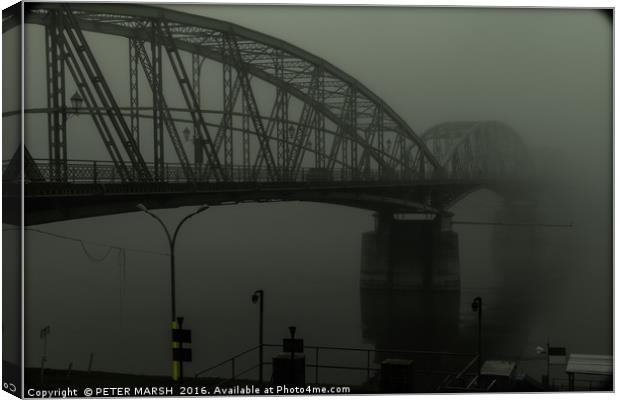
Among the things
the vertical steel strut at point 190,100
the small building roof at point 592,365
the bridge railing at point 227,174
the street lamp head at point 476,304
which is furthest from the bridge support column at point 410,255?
the vertical steel strut at point 190,100

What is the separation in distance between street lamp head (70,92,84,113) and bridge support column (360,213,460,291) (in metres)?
5.29

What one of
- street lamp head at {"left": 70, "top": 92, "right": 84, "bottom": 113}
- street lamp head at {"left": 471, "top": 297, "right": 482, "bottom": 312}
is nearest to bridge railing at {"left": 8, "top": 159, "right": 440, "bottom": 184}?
street lamp head at {"left": 70, "top": 92, "right": 84, "bottom": 113}

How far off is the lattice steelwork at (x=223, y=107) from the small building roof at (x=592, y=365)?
357 centimetres

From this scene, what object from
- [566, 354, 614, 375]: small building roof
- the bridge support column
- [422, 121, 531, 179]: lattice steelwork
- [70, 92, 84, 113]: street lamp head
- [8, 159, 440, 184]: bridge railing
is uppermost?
[70, 92, 84, 113]: street lamp head

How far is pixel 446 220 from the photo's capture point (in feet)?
65.6

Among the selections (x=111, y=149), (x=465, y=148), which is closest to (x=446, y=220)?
(x=465, y=148)

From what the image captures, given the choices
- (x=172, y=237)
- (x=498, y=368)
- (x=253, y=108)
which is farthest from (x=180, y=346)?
(x=498, y=368)

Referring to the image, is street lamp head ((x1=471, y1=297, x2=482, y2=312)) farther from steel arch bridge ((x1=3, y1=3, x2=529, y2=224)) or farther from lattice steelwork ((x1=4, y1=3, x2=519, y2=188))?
lattice steelwork ((x1=4, y1=3, x2=519, y2=188))

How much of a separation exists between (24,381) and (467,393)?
6727 mm

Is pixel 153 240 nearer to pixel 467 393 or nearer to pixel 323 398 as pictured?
pixel 323 398

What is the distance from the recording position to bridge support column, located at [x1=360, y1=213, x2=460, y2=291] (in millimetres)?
19484

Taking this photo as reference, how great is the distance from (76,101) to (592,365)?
30.1 ft

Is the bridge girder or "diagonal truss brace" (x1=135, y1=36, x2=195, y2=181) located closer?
the bridge girder

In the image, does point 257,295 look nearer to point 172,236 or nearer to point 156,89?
point 172,236
